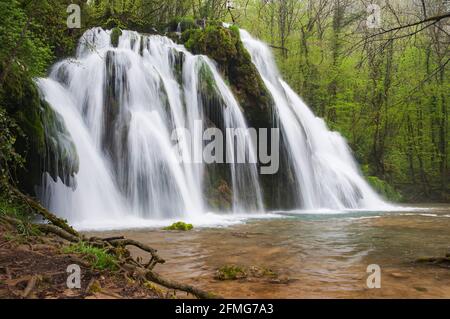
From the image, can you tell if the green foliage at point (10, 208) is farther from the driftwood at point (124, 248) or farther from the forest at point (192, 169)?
the driftwood at point (124, 248)

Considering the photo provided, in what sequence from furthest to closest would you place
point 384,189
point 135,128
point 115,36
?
point 384,189, point 115,36, point 135,128

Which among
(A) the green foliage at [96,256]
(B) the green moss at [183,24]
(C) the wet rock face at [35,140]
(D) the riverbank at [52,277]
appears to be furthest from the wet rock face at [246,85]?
(D) the riverbank at [52,277]

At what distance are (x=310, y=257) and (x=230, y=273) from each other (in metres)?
1.70

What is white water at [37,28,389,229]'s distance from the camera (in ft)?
37.5

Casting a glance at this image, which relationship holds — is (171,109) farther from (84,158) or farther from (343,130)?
(343,130)

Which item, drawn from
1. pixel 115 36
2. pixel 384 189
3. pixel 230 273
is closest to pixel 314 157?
pixel 384 189

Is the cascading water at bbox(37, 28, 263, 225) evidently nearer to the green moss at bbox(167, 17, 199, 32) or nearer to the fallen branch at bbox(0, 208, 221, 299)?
the green moss at bbox(167, 17, 199, 32)

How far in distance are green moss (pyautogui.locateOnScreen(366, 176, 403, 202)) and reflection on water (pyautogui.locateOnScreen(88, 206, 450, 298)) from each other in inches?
565

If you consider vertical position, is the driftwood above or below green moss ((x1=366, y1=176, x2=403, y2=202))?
above

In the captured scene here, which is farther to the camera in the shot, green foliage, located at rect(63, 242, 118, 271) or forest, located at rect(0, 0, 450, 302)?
forest, located at rect(0, 0, 450, 302)

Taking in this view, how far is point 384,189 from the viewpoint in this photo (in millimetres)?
24484

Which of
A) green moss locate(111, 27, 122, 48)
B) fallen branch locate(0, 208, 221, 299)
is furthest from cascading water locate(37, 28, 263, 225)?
fallen branch locate(0, 208, 221, 299)

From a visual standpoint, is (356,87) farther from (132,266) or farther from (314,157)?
(132,266)
